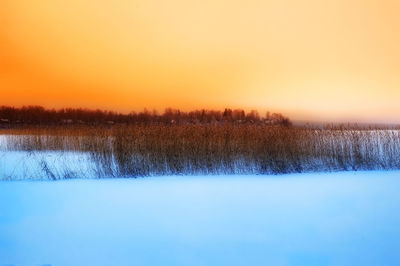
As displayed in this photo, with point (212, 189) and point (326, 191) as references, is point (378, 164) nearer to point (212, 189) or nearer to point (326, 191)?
point (326, 191)

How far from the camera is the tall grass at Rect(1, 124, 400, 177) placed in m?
8.48

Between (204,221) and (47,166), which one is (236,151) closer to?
(204,221)

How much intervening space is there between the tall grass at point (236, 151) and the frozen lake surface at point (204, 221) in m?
0.30

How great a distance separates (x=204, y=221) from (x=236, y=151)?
3405mm

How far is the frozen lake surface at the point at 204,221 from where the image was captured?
4.05m

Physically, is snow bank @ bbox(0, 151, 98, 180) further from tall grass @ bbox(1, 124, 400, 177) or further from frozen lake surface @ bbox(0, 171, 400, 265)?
frozen lake surface @ bbox(0, 171, 400, 265)

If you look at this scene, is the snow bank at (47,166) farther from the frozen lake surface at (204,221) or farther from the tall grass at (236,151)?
the frozen lake surface at (204,221)

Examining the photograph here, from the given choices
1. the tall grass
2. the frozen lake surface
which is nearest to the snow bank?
the tall grass

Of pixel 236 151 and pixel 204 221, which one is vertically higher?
pixel 236 151

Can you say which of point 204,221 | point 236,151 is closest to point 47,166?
point 236,151

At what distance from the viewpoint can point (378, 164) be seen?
882cm

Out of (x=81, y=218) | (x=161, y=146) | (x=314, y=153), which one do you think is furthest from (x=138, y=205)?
(x=314, y=153)

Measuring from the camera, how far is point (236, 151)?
28.3 ft

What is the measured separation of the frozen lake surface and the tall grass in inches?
11.8
